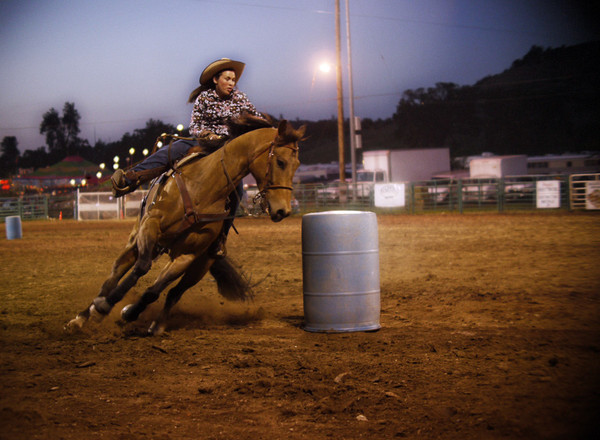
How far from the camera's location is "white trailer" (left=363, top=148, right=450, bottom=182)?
44.3m

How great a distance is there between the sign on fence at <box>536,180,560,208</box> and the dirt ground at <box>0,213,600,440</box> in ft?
66.0

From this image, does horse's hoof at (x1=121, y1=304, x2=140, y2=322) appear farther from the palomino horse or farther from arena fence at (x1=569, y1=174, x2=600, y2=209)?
arena fence at (x1=569, y1=174, x2=600, y2=209)

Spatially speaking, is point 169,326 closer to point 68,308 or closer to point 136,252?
point 136,252

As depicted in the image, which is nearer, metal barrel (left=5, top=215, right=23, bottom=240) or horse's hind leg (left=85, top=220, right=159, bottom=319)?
horse's hind leg (left=85, top=220, right=159, bottom=319)

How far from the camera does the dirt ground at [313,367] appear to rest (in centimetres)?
331

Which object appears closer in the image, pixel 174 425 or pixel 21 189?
pixel 174 425

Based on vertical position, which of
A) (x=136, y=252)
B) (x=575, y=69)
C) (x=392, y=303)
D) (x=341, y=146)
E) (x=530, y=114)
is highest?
(x=575, y=69)

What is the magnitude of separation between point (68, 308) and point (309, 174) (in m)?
62.0

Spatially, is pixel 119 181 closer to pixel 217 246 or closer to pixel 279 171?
pixel 217 246

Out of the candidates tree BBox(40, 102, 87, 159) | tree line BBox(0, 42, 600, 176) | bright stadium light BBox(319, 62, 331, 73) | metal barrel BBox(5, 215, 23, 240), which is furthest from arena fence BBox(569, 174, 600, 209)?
tree BBox(40, 102, 87, 159)

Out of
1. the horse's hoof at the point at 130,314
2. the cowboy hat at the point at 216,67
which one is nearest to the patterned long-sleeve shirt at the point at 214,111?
the cowboy hat at the point at 216,67

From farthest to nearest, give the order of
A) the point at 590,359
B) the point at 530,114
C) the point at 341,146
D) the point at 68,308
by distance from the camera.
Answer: the point at 530,114 < the point at 341,146 < the point at 68,308 < the point at 590,359

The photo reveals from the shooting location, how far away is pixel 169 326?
619 centimetres

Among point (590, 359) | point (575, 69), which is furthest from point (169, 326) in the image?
point (575, 69)
